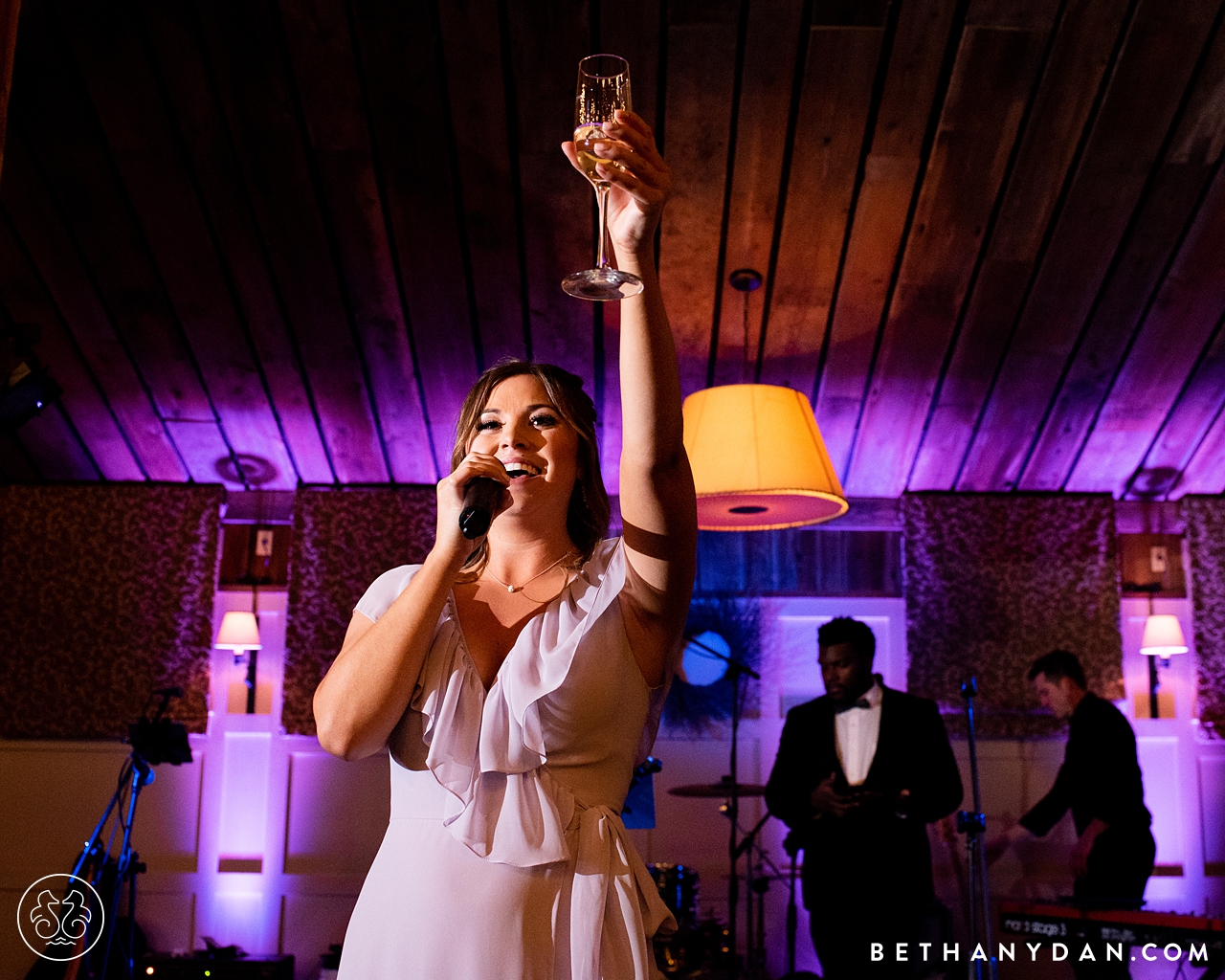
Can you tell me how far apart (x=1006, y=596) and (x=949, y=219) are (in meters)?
2.28

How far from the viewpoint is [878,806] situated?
4.39 m

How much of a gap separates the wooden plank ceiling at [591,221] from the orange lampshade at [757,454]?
4.21ft

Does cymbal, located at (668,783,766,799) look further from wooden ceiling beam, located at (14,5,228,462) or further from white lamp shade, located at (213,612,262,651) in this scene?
wooden ceiling beam, located at (14,5,228,462)

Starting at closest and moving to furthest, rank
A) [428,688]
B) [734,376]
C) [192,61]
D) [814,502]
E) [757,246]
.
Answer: [428,688] → [814,502] → [192,61] → [757,246] → [734,376]

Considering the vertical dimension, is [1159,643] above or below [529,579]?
above

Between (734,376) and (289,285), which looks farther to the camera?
(734,376)

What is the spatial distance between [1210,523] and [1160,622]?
70 centimetres

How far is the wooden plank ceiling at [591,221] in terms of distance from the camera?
4.11 metres

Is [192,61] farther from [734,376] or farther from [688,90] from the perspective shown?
[734,376]

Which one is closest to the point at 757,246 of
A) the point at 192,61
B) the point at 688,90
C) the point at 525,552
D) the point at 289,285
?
the point at 688,90

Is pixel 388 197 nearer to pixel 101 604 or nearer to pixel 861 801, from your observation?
pixel 101 604

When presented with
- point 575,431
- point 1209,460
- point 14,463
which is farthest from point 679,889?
point 14,463

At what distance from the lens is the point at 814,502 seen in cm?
376

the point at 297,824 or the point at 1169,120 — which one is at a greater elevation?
the point at 1169,120
